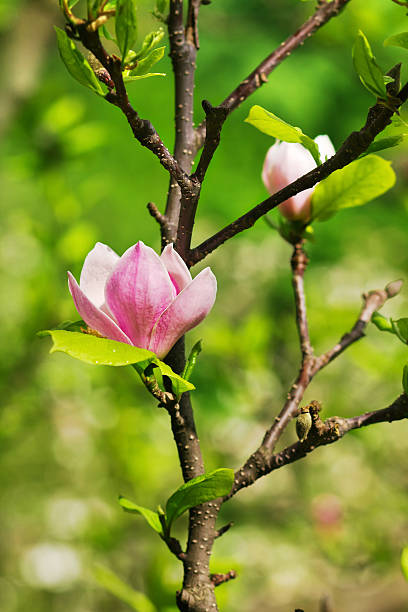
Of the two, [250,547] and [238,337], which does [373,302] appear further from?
[250,547]

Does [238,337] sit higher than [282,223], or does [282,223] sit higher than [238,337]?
[238,337]

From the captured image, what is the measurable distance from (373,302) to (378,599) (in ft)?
1.64

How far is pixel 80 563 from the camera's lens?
2.05 m

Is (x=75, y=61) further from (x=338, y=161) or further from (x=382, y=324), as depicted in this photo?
(x=382, y=324)

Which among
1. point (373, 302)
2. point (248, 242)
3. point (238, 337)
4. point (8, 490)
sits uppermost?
point (248, 242)

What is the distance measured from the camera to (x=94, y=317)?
33 cm

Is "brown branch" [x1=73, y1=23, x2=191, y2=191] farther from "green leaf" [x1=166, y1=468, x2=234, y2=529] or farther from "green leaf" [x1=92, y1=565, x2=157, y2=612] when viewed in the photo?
"green leaf" [x1=92, y1=565, x2=157, y2=612]

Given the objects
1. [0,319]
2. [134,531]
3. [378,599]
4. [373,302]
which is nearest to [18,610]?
[134,531]

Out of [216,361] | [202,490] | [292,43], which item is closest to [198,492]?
[202,490]

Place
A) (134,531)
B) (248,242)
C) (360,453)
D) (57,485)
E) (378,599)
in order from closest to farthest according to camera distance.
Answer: (378,599), (134,531), (360,453), (248,242), (57,485)

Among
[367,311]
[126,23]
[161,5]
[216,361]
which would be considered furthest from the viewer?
[216,361]

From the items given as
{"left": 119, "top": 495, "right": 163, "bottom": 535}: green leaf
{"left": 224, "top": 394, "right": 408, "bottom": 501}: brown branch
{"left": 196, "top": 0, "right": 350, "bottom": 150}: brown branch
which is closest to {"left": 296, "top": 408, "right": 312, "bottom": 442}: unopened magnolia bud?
{"left": 224, "top": 394, "right": 408, "bottom": 501}: brown branch

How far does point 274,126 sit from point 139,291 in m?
0.11

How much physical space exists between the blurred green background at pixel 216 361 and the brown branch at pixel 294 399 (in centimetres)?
22
